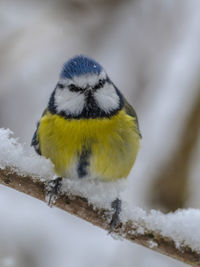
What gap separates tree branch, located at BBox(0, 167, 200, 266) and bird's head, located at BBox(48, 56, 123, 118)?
0.41 meters

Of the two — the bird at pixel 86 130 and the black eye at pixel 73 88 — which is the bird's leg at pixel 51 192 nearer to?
the bird at pixel 86 130

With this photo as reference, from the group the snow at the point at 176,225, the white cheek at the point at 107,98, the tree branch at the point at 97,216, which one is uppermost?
the white cheek at the point at 107,98

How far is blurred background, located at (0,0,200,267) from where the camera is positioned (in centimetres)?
330

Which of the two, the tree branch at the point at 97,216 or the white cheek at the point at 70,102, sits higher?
the white cheek at the point at 70,102

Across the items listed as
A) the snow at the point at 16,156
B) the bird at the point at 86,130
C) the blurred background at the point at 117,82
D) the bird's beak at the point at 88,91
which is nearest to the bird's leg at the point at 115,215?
the bird at the point at 86,130

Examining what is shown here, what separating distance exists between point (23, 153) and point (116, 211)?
492 millimetres

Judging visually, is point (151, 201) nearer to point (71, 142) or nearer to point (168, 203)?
point (168, 203)

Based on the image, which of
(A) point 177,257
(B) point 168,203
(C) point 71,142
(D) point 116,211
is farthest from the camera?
(B) point 168,203

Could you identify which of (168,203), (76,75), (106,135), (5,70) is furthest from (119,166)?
(5,70)

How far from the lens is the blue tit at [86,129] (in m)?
2.12

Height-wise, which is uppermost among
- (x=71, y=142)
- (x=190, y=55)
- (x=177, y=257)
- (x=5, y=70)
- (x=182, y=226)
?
(x=190, y=55)

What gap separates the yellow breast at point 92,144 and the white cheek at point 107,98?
0.06m

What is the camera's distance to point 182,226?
185 cm

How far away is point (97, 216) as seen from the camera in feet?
6.46
